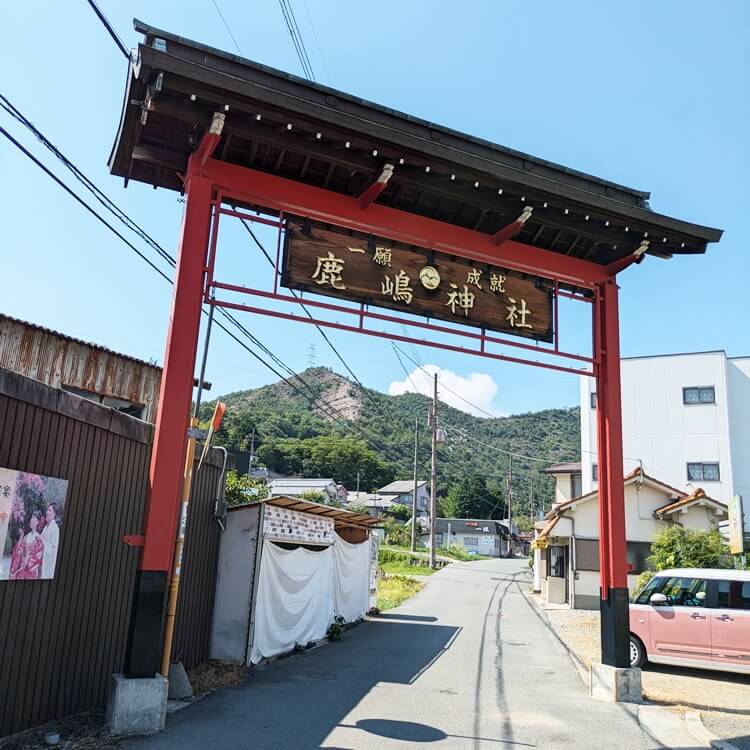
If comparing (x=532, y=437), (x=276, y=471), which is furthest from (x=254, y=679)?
(x=532, y=437)

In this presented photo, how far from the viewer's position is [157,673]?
7.16 m

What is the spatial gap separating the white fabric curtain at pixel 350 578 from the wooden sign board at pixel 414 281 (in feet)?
28.5

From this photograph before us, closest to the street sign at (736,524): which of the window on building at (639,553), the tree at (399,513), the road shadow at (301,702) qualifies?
the window on building at (639,553)

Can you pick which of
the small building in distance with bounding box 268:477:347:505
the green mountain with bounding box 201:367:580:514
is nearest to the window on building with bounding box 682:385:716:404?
the green mountain with bounding box 201:367:580:514

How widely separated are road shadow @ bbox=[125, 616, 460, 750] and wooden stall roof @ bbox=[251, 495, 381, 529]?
9.18 ft

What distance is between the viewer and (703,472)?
34656mm

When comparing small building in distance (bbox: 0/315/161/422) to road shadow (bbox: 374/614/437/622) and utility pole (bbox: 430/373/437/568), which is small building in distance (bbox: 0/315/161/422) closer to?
road shadow (bbox: 374/614/437/622)

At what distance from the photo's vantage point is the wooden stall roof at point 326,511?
12.7 meters

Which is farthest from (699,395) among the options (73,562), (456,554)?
(456,554)

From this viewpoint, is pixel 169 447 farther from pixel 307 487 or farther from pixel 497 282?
pixel 307 487

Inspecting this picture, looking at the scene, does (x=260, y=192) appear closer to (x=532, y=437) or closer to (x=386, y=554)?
(x=386, y=554)

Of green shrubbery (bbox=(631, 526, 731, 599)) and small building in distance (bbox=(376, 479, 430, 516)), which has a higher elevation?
small building in distance (bbox=(376, 479, 430, 516))

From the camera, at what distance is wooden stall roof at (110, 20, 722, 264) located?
7.63m

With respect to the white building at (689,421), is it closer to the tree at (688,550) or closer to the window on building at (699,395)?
the window on building at (699,395)
